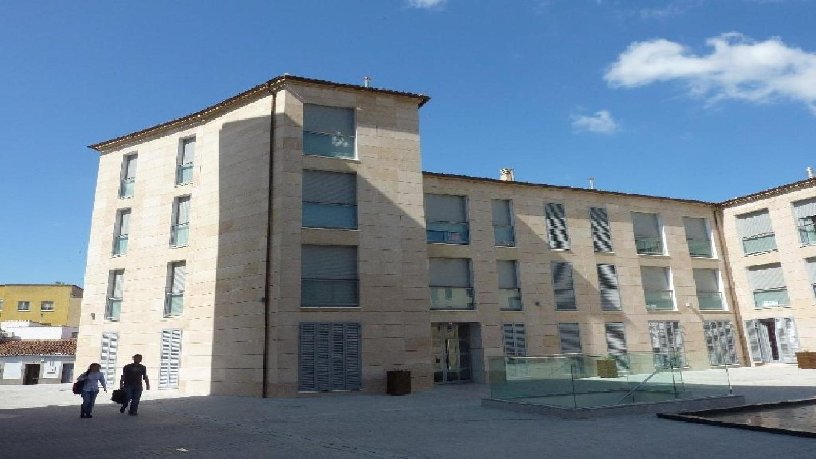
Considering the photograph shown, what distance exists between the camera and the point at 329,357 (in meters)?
17.1

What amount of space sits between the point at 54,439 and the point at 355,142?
43.1ft

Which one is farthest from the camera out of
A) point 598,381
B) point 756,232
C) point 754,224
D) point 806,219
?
point 754,224

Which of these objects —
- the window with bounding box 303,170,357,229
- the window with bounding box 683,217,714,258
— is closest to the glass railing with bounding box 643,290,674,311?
the window with bounding box 683,217,714,258

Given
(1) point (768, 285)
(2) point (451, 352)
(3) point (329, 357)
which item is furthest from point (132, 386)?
(1) point (768, 285)

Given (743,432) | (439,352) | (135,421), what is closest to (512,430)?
(743,432)

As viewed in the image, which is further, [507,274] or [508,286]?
[507,274]

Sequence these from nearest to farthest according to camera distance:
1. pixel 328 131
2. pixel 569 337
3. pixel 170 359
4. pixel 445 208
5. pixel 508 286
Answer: pixel 328 131
pixel 170 359
pixel 445 208
pixel 508 286
pixel 569 337

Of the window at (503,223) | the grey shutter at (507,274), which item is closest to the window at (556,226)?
the window at (503,223)

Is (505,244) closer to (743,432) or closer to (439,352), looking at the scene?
(439,352)

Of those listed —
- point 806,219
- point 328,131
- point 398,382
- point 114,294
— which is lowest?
point 398,382

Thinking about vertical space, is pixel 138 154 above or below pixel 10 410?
above

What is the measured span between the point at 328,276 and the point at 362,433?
8.74 m

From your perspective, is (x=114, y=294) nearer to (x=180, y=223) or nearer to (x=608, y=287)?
(x=180, y=223)

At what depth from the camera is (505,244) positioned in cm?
2386
